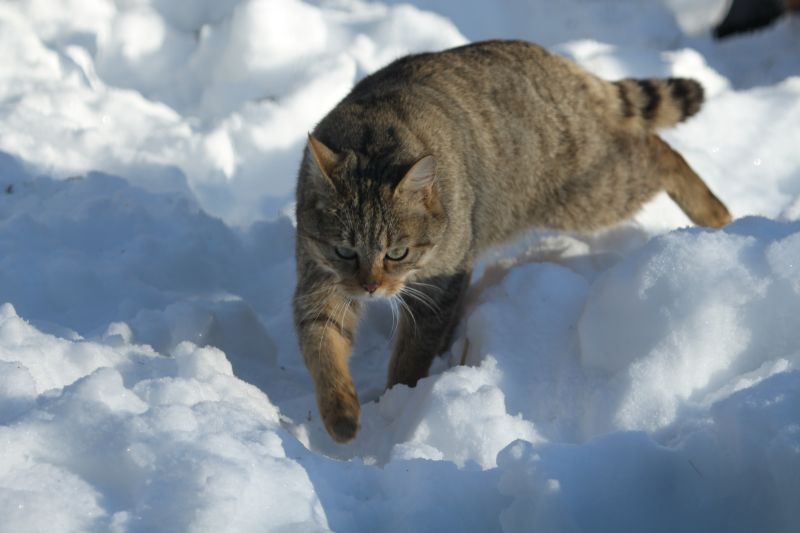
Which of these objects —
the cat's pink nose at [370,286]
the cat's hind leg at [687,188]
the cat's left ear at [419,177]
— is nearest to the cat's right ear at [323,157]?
the cat's left ear at [419,177]

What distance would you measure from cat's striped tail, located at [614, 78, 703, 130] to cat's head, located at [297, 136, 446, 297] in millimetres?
1282

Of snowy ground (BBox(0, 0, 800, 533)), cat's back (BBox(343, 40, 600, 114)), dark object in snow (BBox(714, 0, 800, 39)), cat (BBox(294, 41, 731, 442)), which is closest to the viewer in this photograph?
snowy ground (BBox(0, 0, 800, 533))

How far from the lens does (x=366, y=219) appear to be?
3.04 m

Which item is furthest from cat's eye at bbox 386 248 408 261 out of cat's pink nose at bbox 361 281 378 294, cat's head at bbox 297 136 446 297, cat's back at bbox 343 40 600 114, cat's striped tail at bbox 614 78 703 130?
cat's striped tail at bbox 614 78 703 130

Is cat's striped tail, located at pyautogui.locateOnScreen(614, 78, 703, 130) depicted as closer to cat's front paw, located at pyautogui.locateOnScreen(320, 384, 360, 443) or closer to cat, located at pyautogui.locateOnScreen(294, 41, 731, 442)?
cat, located at pyautogui.locateOnScreen(294, 41, 731, 442)

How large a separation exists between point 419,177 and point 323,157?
296 millimetres

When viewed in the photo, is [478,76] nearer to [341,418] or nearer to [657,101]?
[657,101]

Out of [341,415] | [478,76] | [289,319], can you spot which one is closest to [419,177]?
[341,415]

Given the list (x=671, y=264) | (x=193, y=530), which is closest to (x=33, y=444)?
(x=193, y=530)

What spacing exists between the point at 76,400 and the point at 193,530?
0.52 metres

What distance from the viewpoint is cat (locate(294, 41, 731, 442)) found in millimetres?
3076

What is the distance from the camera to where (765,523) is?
1.94 meters

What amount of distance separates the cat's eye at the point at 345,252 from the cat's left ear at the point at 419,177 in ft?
0.78

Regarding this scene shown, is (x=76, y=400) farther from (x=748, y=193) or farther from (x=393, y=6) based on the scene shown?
(x=393, y=6)
